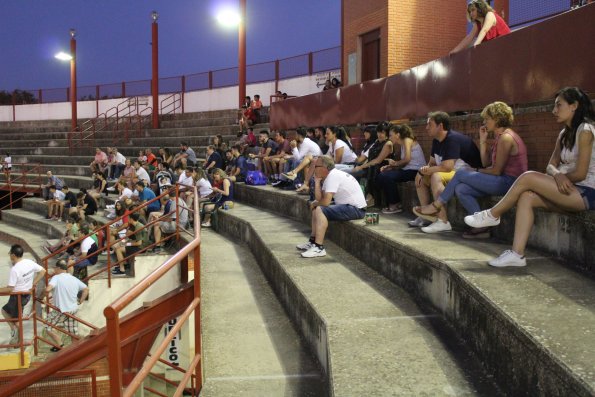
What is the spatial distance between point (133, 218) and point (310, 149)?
3965 millimetres

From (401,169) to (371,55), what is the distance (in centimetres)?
895

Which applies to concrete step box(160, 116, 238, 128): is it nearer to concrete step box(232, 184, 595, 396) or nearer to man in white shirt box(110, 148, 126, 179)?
man in white shirt box(110, 148, 126, 179)

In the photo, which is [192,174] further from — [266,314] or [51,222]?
[266,314]

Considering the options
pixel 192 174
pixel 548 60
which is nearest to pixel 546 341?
pixel 548 60

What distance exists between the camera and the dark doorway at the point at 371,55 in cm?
1576

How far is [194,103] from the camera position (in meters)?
27.7

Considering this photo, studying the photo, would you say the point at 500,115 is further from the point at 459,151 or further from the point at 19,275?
the point at 19,275

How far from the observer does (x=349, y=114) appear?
12406mm

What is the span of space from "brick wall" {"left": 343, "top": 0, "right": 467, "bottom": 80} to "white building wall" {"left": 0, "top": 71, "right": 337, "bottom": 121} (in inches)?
253

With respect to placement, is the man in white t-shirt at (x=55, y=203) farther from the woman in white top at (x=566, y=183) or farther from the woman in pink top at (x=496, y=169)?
the woman in white top at (x=566, y=183)

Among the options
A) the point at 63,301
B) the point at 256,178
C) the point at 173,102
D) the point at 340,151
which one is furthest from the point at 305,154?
the point at 173,102

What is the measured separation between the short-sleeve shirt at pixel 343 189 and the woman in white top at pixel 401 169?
2.48ft

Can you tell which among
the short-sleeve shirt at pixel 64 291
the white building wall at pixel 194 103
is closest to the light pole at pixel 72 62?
the white building wall at pixel 194 103

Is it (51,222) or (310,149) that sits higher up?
(310,149)
